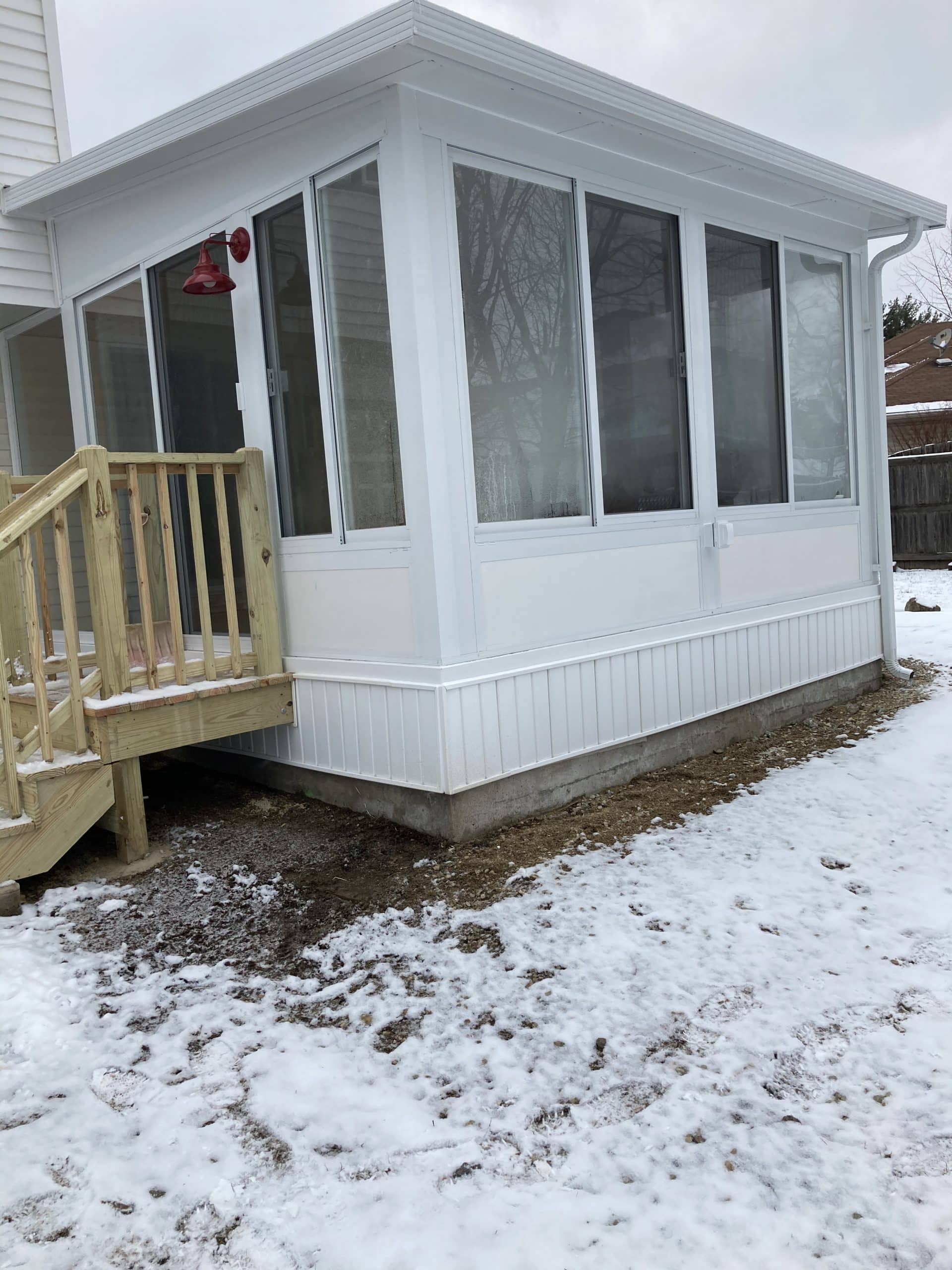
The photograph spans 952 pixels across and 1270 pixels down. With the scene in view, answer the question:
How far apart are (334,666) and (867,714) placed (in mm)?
3233

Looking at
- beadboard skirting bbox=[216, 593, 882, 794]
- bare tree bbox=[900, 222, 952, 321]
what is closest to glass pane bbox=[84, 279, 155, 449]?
beadboard skirting bbox=[216, 593, 882, 794]

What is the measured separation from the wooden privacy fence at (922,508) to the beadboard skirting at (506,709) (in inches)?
325

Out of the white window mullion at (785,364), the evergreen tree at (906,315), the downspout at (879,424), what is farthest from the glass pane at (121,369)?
the evergreen tree at (906,315)

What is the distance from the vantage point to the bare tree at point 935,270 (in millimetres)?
23500

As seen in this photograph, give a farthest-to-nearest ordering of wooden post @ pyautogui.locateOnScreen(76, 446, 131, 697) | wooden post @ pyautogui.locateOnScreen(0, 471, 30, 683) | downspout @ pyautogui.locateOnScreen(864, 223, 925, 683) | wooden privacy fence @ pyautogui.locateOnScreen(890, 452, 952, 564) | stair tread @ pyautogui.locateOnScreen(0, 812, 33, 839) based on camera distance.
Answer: wooden privacy fence @ pyautogui.locateOnScreen(890, 452, 952, 564), downspout @ pyautogui.locateOnScreen(864, 223, 925, 683), wooden post @ pyautogui.locateOnScreen(0, 471, 30, 683), wooden post @ pyautogui.locateOnScreen(76, 446, 131, 697), stair tread @ pyautogui.locateOnScreen(0, 812, 33, 839)

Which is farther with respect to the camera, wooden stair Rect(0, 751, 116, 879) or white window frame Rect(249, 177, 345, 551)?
white window frame Rect(249, 177, 345, 551)

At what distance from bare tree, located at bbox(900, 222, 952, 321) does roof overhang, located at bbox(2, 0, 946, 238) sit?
20548 millimetres

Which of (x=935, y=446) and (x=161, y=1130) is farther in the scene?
(x=935, y=446)

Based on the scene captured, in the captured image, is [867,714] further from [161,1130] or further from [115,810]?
[161,1130]

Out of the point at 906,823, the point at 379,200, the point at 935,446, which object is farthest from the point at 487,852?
the point at 935,446

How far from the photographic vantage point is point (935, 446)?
13.9 m

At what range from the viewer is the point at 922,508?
41.3ft

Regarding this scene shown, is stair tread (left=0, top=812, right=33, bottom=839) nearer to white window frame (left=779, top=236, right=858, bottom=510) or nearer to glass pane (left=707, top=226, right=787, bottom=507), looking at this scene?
glass pane (left=707, top=226, right=787, bottom=507)

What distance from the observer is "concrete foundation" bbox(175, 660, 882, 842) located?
3.90 metres
